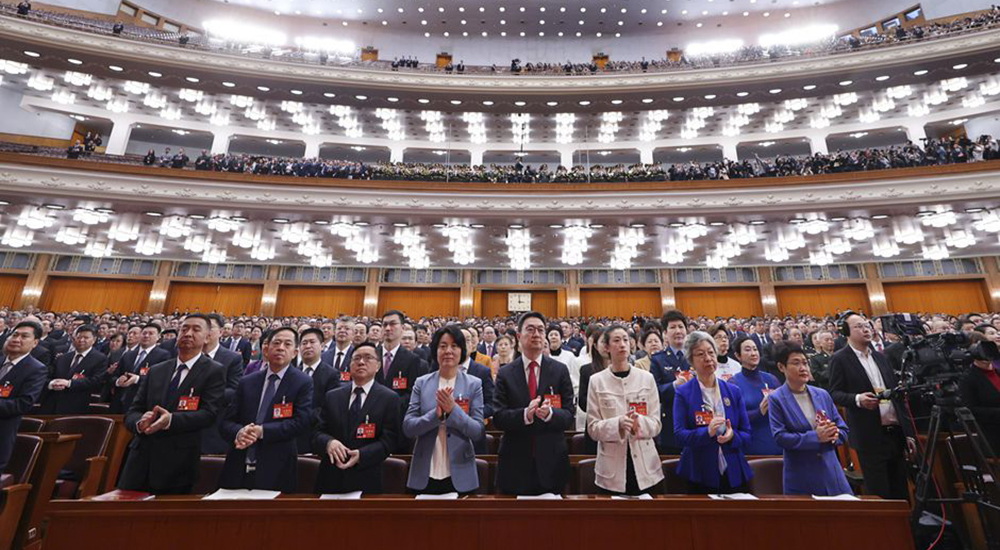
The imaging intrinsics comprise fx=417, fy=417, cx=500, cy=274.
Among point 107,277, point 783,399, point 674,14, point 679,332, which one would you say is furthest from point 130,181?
point 674,14

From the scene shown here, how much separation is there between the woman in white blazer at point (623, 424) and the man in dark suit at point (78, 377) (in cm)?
472

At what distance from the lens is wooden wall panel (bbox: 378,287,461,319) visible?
656 inches

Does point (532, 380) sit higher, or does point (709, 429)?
point (532, 380)

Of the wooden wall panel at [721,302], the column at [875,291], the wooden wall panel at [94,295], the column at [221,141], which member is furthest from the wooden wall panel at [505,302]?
the wooden wall panel at [94,295]

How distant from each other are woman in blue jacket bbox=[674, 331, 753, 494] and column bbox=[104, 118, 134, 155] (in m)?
19.6

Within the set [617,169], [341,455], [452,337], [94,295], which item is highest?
[617,169]

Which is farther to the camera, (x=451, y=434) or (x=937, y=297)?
(x=937, y=297)

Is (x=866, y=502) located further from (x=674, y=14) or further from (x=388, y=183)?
(x=674, y=14)

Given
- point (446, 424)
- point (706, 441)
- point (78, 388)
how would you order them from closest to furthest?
point (706, 441) < point (446, 424) < point (78, 388)

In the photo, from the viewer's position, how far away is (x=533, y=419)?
2139 mm

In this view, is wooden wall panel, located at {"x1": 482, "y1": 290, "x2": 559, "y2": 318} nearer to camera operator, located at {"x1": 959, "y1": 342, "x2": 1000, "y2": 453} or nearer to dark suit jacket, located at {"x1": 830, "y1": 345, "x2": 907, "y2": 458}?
dark suit jacket, located at {"x1": 830, "y1": 345, "x2": 907, "y2": 458}

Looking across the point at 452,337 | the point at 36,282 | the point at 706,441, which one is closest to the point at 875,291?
the point at 706,441

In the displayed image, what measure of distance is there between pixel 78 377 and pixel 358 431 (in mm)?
3633

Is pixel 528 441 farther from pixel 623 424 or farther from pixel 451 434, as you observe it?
pixel 623 424
